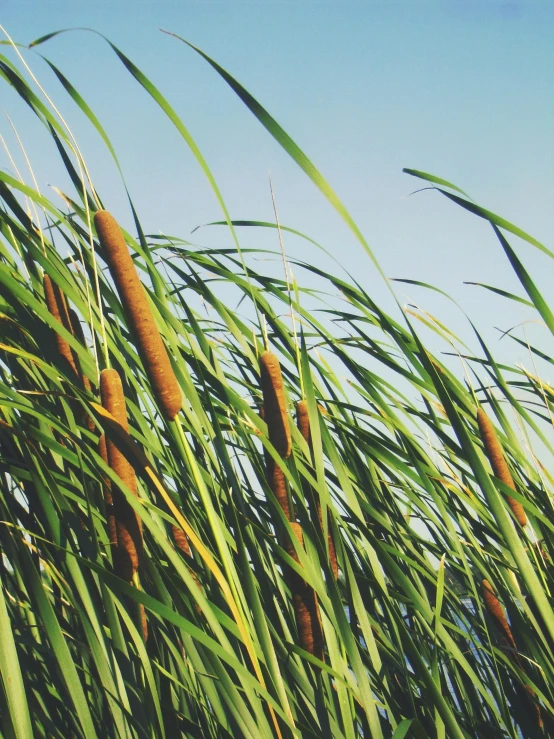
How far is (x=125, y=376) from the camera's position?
4.02 feet

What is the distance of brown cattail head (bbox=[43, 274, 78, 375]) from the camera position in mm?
1083

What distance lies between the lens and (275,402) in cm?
99

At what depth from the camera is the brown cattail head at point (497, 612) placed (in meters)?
1.43

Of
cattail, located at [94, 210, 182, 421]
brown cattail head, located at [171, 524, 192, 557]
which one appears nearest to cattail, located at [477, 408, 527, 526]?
brown cattail head, located at [171, 524, 192, 557]

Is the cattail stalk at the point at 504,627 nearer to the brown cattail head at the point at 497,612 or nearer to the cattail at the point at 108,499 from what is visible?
the brown cattail head at the point at 497,612

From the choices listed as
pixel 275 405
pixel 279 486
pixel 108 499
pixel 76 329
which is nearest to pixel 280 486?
pixel 279 486

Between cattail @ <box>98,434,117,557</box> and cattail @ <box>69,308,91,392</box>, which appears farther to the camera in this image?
cattail @ <box>69,308,91,392</box>

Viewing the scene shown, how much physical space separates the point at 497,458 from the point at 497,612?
1.14 feet

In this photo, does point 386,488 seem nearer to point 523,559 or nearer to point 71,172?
point 523,559

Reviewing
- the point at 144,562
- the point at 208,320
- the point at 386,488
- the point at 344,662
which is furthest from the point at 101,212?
the point at 386,488

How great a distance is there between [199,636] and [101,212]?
57 centimetres

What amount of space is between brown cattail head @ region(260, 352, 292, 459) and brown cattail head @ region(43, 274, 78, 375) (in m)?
0.31

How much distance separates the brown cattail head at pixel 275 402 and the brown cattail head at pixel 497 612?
724mm

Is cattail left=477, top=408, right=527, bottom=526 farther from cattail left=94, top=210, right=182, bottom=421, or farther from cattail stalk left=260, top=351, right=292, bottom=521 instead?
cattail left=94, top=210, right=182, bottom=421
